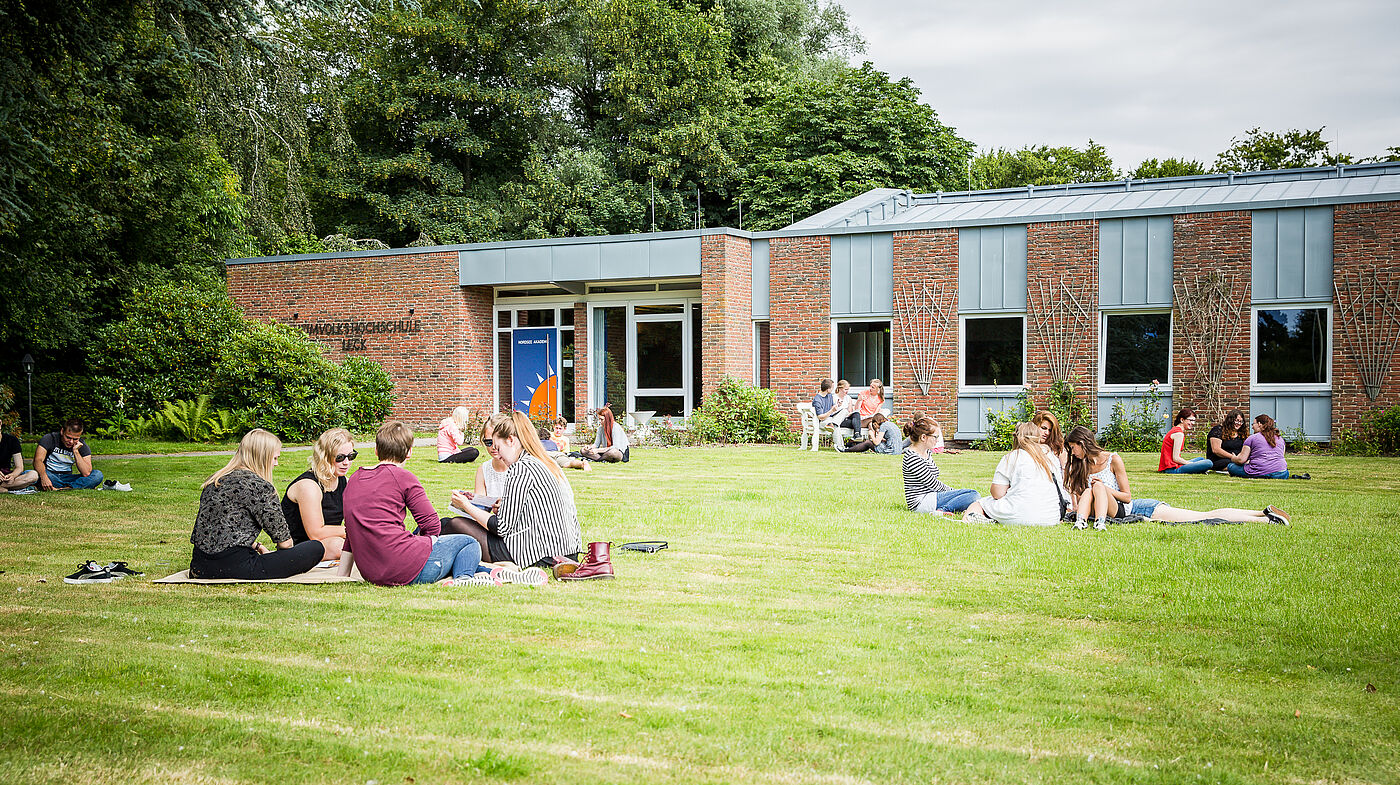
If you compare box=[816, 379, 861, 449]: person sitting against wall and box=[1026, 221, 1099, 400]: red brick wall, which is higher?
box=[1026, 221, 1099, 400]: red brick wall

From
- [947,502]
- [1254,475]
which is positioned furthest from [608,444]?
[1254,475]

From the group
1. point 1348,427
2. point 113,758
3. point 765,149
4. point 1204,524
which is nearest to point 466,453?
point 1204,524

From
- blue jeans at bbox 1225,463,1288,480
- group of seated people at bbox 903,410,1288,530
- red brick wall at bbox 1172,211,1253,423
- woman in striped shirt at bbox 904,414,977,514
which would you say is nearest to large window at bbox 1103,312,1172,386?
red brick wall at bbox 1172,211,1253,423

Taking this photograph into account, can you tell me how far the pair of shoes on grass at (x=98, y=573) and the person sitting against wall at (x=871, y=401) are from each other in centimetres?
1401

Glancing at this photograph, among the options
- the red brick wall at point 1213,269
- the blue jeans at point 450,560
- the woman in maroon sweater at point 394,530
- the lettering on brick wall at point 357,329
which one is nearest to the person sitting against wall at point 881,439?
the red brick wall at point 1213,269

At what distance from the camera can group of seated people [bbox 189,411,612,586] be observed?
717cm

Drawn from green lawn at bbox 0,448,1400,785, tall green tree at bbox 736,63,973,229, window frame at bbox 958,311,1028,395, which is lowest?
green lawn at bbox 0,448,1400,785

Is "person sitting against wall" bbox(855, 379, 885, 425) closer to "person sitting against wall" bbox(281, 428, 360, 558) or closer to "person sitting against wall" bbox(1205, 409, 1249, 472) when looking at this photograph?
"person sitting against wall" bbox(1205, 409, 1249, 472)

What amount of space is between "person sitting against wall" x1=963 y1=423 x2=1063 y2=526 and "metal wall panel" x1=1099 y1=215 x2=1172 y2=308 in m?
10.7

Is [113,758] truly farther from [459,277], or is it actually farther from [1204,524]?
[459,277]

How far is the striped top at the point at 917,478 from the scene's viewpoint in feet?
35.6

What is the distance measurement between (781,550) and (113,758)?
538 centimetres

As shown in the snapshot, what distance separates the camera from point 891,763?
4004 millimetres

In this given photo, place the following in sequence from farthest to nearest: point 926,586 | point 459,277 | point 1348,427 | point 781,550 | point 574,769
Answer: point 459,277
point 1348,427
point 781,550
point 926,586
point 574,769
